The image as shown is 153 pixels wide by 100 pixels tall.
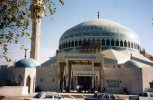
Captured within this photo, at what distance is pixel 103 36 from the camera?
41469 mm

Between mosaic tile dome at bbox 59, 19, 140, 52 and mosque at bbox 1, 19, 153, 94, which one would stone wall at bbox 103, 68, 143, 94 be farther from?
mosaic tile dome at bbox 59, 19, 140, 52

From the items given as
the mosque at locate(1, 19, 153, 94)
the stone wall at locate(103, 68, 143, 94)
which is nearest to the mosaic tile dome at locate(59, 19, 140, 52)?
the mosque at locate(1, 19, 153, 94)

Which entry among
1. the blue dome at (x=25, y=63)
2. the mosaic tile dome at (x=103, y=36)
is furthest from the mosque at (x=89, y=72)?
the mosaic tile dome at (x=103, y=36)

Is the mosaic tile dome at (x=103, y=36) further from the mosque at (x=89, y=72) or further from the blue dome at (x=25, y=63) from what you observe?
the blue dome at (x=25, y=63)

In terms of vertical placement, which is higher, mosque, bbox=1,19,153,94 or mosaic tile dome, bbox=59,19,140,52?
mosaic tile dome, bbox=59,19,140,52

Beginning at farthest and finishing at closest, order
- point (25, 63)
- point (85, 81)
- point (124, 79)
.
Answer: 1. point (85, 81)
2. point (124, 79)
3. point (25, 63)

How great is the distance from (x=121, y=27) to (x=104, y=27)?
3.64 metres

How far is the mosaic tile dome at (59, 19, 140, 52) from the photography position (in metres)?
41.5

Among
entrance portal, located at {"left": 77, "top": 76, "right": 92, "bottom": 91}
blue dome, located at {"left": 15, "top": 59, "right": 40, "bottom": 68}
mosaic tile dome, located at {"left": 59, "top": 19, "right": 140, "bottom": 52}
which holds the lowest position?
entrance portal, located at {"left": 77, "top": 76, "right": 92, "bottom": 91}

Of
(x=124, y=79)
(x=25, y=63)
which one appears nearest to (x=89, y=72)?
(x=124, y=79)

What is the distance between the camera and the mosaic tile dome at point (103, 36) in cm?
4147

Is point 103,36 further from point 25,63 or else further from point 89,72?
point 25,63

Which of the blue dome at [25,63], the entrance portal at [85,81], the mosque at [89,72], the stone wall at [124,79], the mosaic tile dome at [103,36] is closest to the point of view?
the blue dome at [25,63]

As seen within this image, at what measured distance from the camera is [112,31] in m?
42.7
